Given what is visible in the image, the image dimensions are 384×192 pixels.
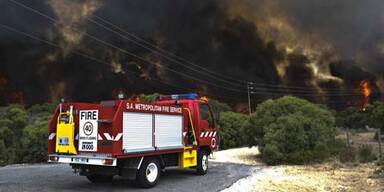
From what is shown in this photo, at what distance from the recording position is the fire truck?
37.6ft

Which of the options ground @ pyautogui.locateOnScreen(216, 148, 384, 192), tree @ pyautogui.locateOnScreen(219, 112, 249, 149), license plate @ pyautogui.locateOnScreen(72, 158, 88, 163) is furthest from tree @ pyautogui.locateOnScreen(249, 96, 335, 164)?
license plate @ pyautogui.locateOnScreen(72, 158, 88, 163)

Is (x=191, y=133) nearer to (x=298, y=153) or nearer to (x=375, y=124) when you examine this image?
(x=298, y=153)

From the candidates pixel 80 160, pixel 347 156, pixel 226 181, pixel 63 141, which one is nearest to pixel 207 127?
pixel 226 181

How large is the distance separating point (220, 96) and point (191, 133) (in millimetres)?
76221

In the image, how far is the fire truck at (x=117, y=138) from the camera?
1146cm

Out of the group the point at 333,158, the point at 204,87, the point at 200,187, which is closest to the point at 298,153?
the point at 333,158

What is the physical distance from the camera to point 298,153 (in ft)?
66.0

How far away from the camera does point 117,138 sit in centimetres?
1137

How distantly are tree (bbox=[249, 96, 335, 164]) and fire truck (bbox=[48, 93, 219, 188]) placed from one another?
25.6 ft

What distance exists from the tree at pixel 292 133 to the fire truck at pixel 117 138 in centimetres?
780

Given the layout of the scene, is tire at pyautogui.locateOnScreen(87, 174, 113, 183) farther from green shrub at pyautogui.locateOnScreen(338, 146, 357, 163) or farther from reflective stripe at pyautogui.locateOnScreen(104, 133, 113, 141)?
green shrub at pyautogui.locateOnScreen(338, 146, 357, 163)

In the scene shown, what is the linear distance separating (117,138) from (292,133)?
12.2 meters

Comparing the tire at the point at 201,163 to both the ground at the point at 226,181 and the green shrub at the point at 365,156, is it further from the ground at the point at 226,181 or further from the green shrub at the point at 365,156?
the green shrub at the point at 365,156

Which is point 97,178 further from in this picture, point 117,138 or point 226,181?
point 226,181
